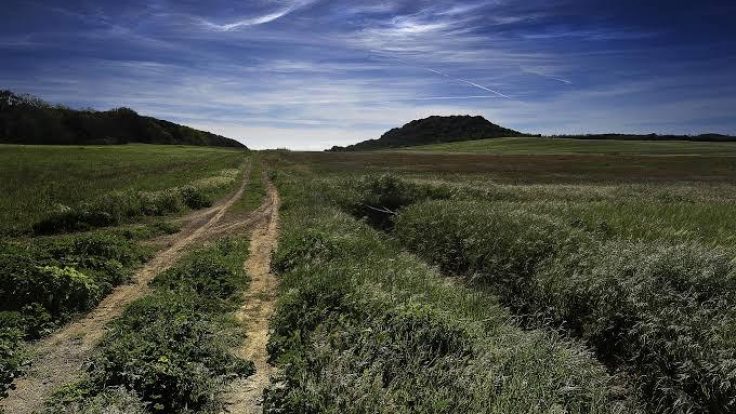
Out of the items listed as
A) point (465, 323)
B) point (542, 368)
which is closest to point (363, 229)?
point (465, 323)

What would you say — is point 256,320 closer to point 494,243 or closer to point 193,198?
point 494,243

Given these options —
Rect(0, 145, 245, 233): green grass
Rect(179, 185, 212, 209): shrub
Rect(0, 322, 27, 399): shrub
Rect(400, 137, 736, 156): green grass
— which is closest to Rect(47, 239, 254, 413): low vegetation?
Rect(0, 322, 27, 399): shrub

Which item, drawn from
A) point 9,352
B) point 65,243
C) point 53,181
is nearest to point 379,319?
point 9,352

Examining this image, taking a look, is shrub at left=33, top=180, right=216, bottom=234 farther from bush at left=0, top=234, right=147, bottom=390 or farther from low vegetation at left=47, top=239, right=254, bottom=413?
low vegetation at left=47, top=239, right=254, bottom=413

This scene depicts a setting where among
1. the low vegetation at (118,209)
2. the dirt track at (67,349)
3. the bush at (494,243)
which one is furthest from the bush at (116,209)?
the bush at (494,243)

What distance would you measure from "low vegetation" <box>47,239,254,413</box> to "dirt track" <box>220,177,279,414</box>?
0.21m

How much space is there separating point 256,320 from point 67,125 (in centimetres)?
12707

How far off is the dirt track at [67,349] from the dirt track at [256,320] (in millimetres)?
2454

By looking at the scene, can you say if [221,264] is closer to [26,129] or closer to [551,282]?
[551,282]

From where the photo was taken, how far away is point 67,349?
26.2 feet

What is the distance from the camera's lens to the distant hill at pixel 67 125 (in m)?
97.4

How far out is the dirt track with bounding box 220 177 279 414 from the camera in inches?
258

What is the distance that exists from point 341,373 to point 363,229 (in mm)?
12227

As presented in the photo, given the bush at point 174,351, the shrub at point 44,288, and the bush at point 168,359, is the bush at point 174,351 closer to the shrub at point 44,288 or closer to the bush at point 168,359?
the bush at point 168,359
